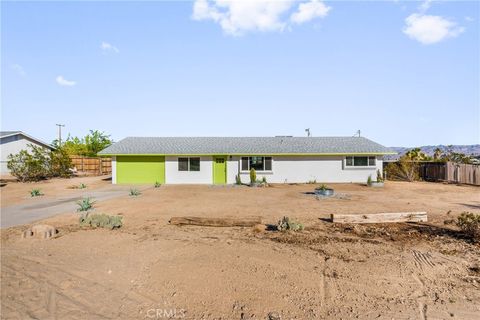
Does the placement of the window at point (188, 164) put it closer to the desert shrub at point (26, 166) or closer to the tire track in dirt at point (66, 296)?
the desert shrub at point (26, 166)

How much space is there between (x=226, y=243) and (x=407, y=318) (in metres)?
4.36

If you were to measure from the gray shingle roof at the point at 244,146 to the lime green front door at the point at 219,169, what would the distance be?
0.69 meters

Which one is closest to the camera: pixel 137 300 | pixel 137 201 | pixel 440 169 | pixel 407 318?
pixel 407 318

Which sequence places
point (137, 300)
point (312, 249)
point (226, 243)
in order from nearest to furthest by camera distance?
point (137, 300)
point (312, 249)
point (226, 243)

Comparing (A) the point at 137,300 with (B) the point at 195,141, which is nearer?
(A) the point at 137,300

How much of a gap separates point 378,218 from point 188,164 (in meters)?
17.1

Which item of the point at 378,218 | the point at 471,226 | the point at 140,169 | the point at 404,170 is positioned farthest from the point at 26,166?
the point at 404,170

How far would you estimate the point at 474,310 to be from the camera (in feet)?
15.1

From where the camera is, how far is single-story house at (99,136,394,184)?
2416 cm

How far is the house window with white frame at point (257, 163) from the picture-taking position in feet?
80.1

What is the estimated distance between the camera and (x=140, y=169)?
2484 cm

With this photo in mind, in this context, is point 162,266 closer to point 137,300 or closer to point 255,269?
point 137,300

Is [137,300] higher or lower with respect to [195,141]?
lower

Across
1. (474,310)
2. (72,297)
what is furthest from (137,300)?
(474,310)
